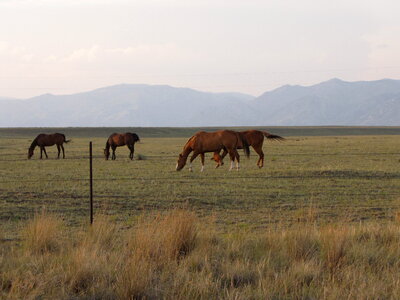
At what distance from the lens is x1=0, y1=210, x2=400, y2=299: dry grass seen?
630 cm

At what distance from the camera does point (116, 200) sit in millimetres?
14812

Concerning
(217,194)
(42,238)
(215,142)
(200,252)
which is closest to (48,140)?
(215,142)

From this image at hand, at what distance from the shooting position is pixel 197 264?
7438mm

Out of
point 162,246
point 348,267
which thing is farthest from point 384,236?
point 162,246

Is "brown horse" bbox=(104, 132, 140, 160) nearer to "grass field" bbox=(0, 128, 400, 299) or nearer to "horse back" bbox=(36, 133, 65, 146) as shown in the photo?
"horse back" bbox=(36, 133, 65, 146)

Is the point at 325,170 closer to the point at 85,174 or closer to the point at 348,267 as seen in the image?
the point at 85,174

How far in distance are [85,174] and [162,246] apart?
15357mm

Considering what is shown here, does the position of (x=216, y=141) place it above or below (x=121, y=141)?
above

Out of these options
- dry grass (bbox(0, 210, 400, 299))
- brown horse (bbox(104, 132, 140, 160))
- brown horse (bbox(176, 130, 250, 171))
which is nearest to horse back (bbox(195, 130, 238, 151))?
brown horse (bbox(176, 130, 250, 171))

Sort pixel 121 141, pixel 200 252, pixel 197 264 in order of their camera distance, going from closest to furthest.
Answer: pixel 197 264
pixel 200 252
pixel 121 141

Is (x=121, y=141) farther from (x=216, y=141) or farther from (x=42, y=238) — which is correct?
(x=42, y=238)

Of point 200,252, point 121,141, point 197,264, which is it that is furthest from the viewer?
point 121,141

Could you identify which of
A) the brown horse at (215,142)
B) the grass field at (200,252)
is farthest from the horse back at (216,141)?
the grass field at (200,252)

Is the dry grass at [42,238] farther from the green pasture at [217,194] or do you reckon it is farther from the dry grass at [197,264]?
the green pasture at [217,194]
